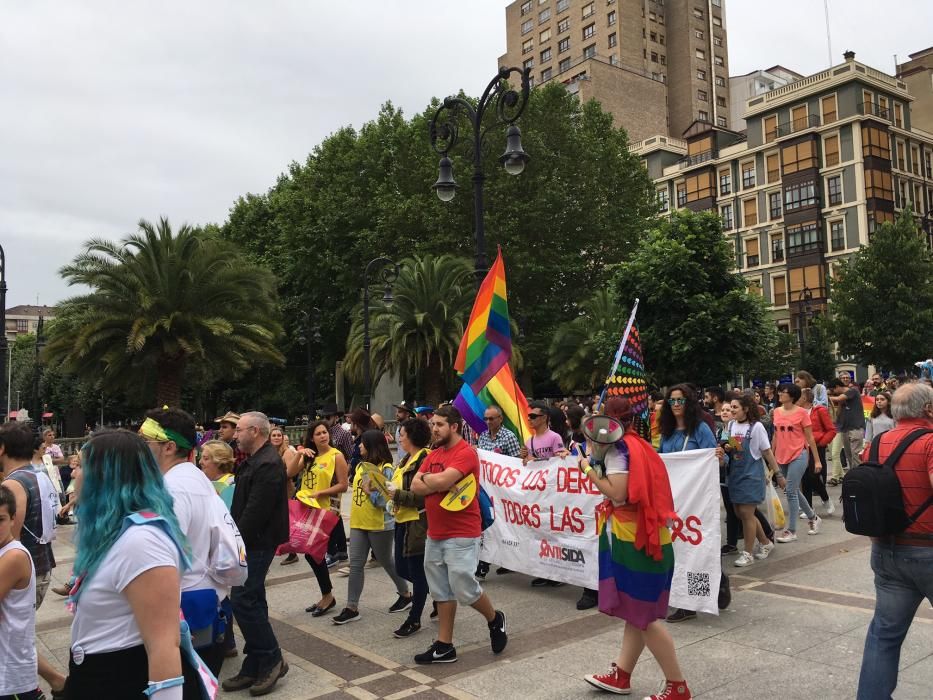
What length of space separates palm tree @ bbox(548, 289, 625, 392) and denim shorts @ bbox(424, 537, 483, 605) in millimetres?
24194

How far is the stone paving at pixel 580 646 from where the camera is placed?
4.97 metres

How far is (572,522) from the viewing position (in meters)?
7.32

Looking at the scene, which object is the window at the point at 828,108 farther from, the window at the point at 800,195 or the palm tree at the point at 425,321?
the palm tree at the point at 425,321

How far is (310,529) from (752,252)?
5845 centimetres

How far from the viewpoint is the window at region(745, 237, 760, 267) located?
59594 millimetres

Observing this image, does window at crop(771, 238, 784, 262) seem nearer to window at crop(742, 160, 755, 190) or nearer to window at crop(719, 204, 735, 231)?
window at crop(719, 204, 735, 231)

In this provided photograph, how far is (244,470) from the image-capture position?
550 cm

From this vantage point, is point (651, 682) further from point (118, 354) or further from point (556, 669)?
point (118, 354)

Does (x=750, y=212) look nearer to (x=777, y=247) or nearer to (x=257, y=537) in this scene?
(x=777, y=247)

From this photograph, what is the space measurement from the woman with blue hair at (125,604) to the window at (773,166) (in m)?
61.4

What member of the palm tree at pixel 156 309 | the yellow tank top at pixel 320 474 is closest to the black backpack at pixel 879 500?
the yellow tank top at pixel 320 474

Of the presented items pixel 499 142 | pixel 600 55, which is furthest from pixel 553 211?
pixel 600 55

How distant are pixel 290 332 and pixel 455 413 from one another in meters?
36.6

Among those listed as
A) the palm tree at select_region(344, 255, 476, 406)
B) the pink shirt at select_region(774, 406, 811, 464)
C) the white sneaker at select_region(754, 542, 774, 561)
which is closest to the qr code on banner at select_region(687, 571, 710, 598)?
the white sneaker at select_region(754, 542, 774, 561)
